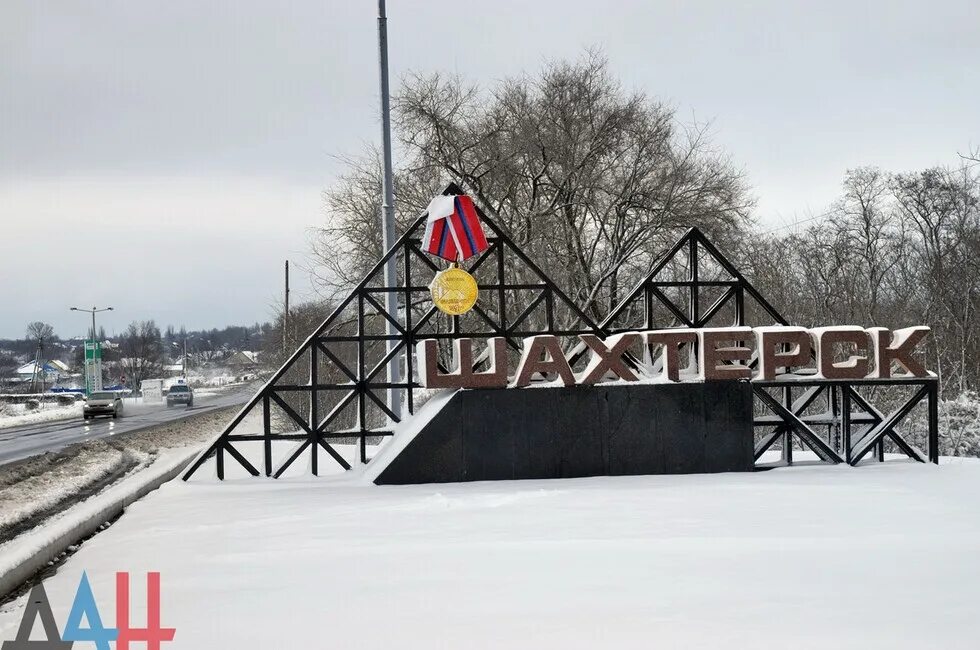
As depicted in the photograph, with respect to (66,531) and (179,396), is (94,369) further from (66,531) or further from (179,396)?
(66,531)

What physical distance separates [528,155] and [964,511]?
79.7 ft

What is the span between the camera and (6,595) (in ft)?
25.2

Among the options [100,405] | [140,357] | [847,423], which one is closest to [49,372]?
[140,357]

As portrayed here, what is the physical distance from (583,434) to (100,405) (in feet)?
141

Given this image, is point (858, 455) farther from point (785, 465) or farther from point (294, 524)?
point (294, 524)

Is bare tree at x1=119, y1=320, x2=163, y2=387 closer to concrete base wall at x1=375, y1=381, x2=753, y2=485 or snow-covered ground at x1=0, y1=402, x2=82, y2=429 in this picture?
snow-covered ground at x1=0, y1=402, x2=82, y2=429

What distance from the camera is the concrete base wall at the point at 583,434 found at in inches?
504

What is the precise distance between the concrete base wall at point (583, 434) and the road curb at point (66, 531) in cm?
323

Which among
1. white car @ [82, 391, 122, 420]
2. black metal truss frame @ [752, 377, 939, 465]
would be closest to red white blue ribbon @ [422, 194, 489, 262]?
black metal truss frame @ [752, 377, 939, 465]

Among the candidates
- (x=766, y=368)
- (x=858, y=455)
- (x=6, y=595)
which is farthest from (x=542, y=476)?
(x=6, y=595)

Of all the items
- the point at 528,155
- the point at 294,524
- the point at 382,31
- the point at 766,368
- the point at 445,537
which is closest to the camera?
the point at 445,537

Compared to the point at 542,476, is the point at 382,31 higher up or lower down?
higher up

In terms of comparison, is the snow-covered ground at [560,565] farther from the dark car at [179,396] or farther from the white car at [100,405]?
the dark car at [179,396]

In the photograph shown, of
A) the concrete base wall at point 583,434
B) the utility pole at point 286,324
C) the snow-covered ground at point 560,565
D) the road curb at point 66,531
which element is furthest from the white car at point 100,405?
the concrete base wall at point 583,434
